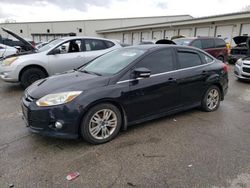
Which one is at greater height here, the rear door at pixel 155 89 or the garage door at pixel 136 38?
the garage door at pixel 136 38

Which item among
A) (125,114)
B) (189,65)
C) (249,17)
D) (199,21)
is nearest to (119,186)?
(125,114)

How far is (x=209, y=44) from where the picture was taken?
422 inches

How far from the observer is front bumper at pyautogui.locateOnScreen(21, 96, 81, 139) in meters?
2.90

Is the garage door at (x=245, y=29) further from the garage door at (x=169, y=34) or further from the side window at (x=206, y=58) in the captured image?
the side window at (x=206, y=58)

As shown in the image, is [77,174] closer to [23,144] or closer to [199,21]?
[23,144]

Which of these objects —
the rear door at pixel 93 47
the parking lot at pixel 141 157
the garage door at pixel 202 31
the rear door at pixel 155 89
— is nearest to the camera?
the parking lot at pixel 141 157

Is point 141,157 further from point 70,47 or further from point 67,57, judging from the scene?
point 70,47

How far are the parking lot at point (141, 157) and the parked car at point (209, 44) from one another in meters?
6.61

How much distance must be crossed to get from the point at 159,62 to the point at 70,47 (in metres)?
3.94

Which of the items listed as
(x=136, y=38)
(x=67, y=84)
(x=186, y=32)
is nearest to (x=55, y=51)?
(x=67, y=84)

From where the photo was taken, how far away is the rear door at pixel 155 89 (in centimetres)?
343

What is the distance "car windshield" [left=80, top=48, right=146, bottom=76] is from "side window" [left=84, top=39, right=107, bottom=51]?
9.99 feet

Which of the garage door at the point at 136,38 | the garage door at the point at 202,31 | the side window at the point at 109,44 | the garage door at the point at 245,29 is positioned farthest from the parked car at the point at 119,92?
the garage door at the point at 136,38

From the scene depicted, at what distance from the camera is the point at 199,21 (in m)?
19.6
